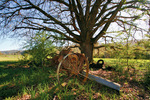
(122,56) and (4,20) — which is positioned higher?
(4,20)

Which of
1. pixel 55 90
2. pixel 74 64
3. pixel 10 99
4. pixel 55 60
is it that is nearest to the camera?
pixel 10 99

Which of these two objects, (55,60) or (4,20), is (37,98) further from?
(4,20)

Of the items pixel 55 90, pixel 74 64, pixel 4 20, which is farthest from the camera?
pixel 4 20

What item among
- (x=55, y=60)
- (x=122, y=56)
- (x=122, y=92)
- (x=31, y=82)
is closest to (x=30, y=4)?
(x=55, y=60)

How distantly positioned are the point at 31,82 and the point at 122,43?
4096 mm

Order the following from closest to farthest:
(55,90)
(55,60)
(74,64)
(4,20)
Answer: (55,90)
(74,64)
(55,60)
(4,20)

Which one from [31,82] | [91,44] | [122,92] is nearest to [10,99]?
[31,82]

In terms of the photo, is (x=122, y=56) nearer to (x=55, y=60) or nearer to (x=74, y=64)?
(x=74, y=64)

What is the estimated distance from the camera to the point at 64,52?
127 inches

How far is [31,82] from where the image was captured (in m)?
3.03

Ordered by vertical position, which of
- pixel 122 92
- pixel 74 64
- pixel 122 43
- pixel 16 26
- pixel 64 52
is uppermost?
pixel 16 26

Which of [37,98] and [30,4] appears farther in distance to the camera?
[30,4]

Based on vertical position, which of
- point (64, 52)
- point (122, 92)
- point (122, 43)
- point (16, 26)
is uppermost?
point (16, 26)

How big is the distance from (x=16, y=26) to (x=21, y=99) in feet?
20.0
